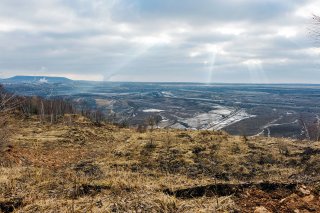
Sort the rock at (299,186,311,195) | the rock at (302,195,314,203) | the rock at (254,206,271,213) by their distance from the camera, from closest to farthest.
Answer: the rock at (254,206,271,213) → the rock at (302,195,314,203) → the rock at (299,186,311,195)

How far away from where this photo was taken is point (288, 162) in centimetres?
2031

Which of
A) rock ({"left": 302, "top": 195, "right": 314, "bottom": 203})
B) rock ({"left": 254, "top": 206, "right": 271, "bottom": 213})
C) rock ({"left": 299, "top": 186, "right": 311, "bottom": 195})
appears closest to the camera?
rock ({"left": 254, "top": 206, "right": 271, "bottom": 213})

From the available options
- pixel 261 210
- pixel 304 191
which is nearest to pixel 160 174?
pixel 304 191

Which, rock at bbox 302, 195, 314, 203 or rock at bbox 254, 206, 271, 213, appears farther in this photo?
rock at bbox 302, 195, 314, 203

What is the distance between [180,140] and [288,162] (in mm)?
8094

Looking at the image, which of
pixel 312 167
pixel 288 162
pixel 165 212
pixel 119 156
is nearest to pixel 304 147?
pixel 288 162

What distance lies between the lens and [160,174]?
15.5 meters

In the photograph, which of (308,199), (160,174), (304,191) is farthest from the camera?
(160,174)

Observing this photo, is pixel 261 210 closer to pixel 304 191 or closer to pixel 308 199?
pixel 308 199

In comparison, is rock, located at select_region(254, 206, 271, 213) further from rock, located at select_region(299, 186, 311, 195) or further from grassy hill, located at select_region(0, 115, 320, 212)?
rock, located at select_region(299, 186, 311, 195)

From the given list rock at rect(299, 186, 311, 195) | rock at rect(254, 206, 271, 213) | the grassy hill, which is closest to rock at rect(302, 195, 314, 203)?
the grassy hill

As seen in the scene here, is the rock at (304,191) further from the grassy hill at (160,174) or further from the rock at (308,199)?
the rock at (308,199)

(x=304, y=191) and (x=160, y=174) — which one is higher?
(x=304, y=191)

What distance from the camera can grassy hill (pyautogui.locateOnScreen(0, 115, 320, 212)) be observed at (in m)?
7.16
